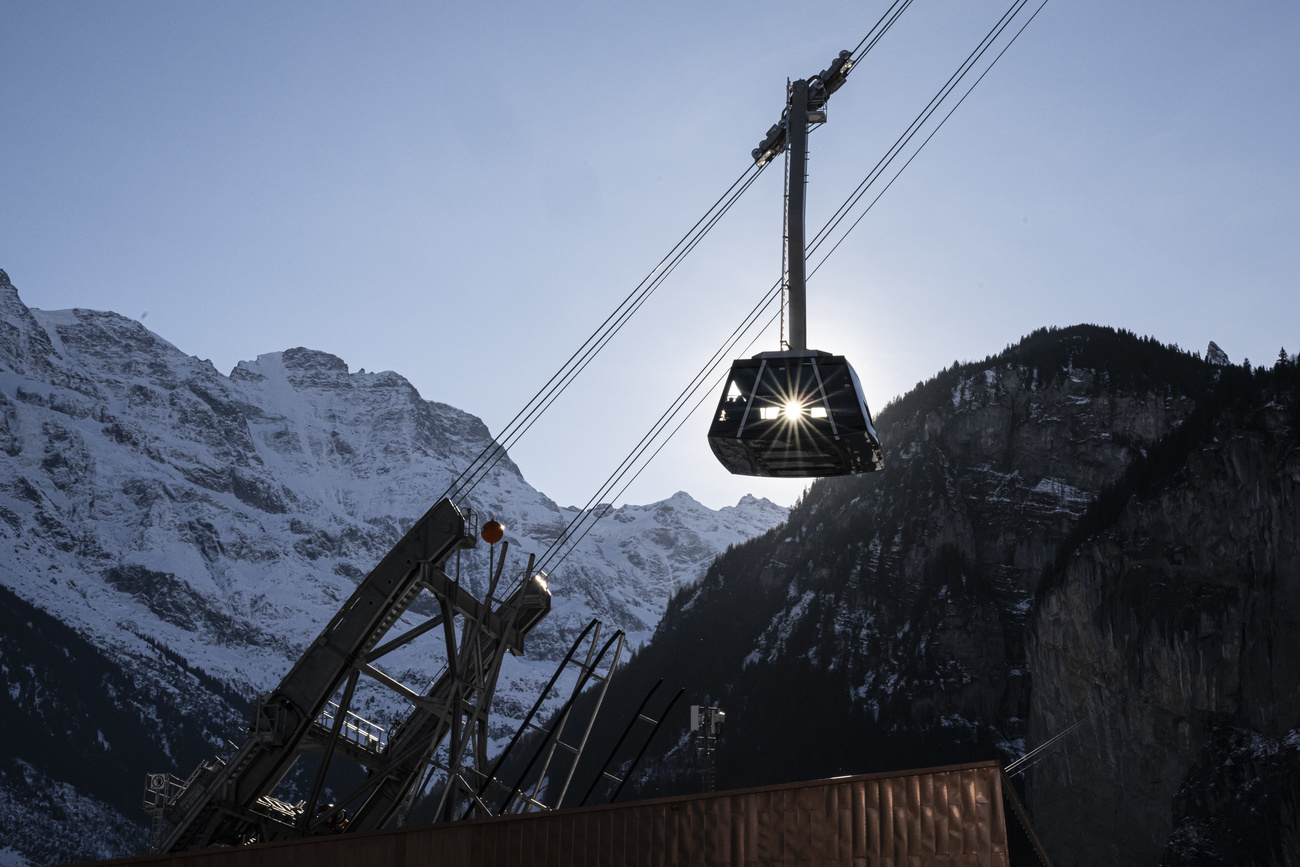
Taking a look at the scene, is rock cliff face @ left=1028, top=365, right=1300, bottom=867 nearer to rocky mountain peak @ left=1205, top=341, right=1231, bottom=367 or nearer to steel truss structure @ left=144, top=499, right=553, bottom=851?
rocky mountain peak @ left=1205, top=341, right=1231, bottom=367

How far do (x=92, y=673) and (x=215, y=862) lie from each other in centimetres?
18243

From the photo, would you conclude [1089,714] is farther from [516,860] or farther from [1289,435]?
[516,860]

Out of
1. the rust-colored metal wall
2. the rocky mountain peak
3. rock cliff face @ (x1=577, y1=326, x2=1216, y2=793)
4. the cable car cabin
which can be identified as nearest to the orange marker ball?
the rust-colored metal wall

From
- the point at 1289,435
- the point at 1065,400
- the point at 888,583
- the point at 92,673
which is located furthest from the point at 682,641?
the point at 92,673

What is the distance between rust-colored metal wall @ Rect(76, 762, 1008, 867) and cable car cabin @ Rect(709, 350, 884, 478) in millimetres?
6079

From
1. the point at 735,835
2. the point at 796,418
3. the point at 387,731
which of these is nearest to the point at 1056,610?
the point at 387,731

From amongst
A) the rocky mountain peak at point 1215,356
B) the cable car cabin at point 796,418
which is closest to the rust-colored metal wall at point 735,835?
the cable car cabin at point 796,418

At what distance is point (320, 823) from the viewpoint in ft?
86.0

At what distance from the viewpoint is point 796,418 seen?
1631cm

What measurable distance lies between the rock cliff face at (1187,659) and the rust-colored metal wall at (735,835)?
2031 inches

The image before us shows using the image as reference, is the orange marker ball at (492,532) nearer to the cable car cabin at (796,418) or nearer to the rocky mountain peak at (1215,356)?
the cable car cabin at (796,418)

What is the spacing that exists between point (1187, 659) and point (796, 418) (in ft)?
214

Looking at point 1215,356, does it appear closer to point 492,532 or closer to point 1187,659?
point 1187,659

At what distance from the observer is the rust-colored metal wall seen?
62.2 ft
